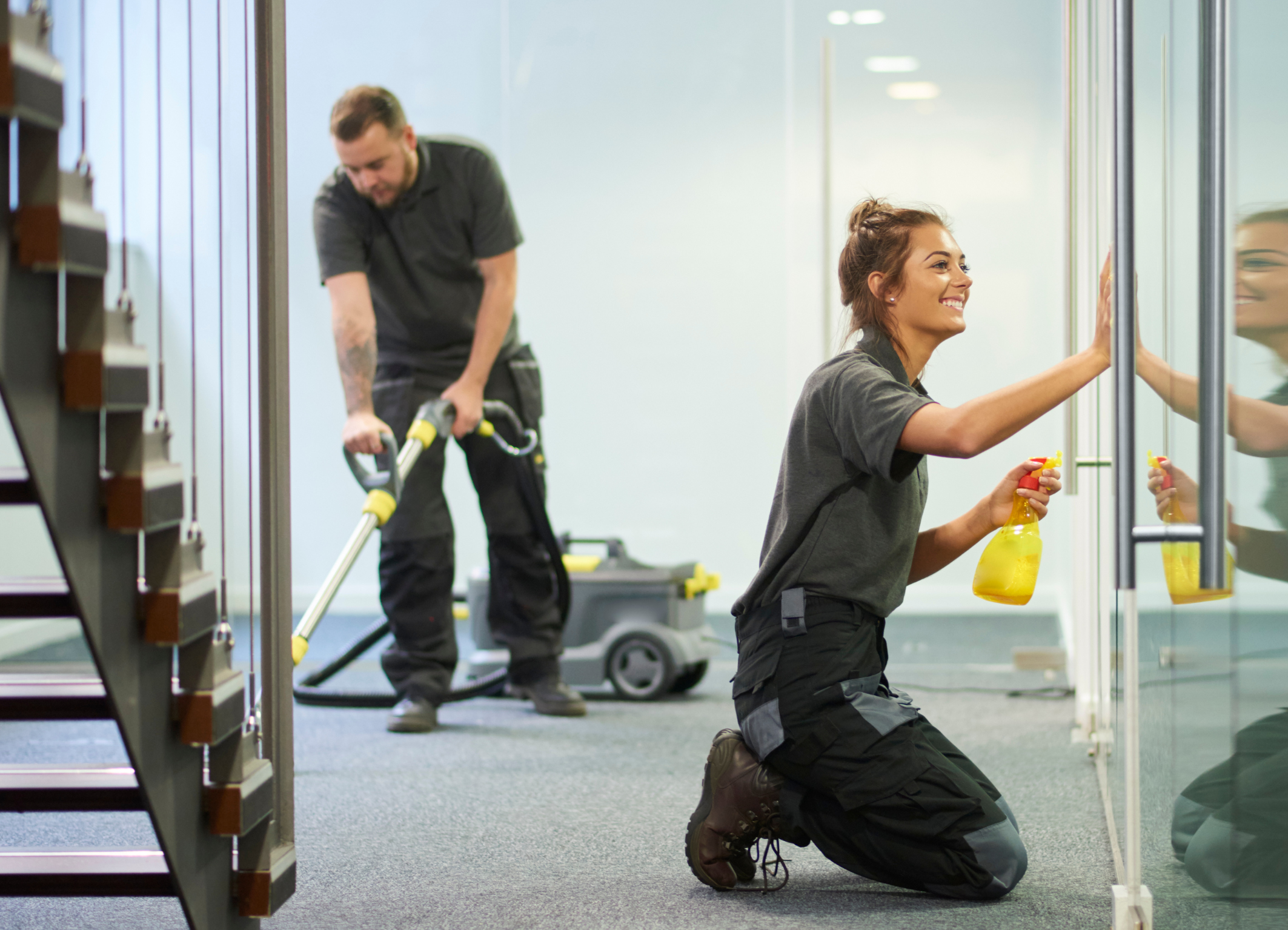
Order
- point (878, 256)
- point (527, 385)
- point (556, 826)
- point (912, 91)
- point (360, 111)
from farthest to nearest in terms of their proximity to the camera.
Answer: point (912, 91), point (527, 385), point (360, 111), point (556, 826), point (878, 256)

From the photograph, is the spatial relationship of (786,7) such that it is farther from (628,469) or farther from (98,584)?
(98,584)

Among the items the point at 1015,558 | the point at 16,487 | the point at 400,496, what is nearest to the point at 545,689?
the point at 400,496

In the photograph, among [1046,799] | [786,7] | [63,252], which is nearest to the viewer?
[63,252]

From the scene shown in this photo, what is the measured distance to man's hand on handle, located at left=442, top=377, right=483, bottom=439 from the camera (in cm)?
291

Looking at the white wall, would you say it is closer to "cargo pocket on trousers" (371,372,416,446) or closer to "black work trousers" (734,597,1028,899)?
"cargo pocket on trousers" (371,372,416,446)

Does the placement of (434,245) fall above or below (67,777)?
above

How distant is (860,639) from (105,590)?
3.18 feet

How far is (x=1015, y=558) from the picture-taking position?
1.71 m

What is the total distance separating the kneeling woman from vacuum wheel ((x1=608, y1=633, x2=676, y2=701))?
137 centimetres

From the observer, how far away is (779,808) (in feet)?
5.69

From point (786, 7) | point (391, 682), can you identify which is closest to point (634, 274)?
point (786, 7)

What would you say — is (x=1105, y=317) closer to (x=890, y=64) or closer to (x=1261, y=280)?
(x=1261, y=280)

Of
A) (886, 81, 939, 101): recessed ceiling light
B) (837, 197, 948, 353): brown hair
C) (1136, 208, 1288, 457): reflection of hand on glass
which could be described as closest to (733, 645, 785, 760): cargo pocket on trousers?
(837, 197, 948, 353): brown hair

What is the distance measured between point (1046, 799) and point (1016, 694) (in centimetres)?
104
